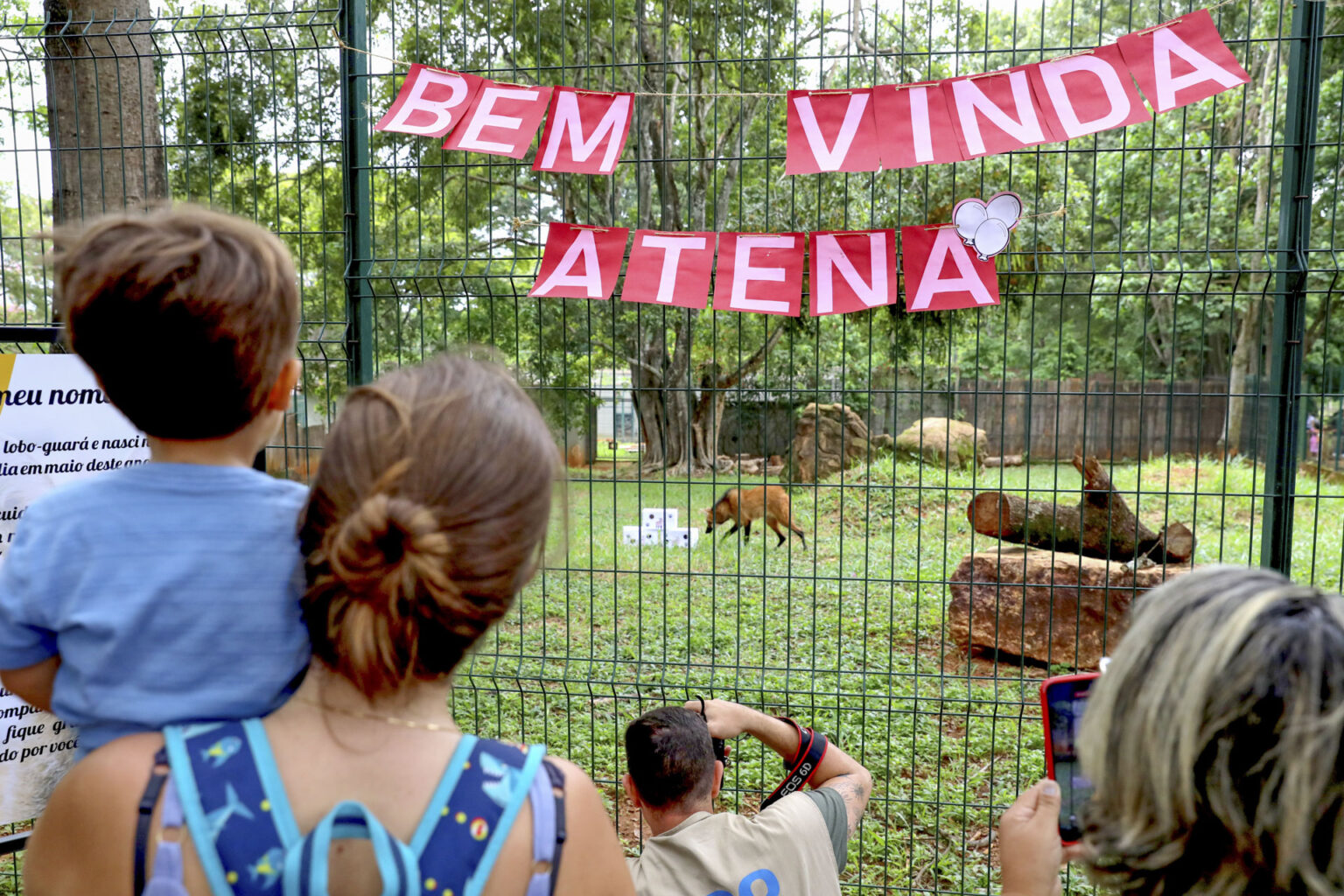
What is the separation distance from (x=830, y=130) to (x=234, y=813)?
8.80ft

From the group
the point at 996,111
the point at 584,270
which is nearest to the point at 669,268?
the point at 584,270

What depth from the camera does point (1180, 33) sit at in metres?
2.76

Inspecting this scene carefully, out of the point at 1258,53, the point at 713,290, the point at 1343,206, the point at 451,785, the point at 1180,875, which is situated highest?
the point at 1258,53

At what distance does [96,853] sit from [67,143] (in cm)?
428

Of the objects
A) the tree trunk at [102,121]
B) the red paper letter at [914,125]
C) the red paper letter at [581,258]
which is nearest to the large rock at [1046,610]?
the red paper letter at [914,125]

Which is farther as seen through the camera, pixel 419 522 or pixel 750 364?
pixel 750 364

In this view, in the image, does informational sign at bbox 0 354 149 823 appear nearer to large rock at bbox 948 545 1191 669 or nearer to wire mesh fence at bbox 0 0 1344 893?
wire mesh fence at bbox 0 0 1344 893

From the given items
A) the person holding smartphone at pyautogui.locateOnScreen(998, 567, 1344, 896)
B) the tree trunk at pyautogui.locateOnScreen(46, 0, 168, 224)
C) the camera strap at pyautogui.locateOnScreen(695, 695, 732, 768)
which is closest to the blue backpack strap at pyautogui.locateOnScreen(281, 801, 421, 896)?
the person holding smartphone at pyautogui.locateOnScreen(998, 567, 1344, 896)

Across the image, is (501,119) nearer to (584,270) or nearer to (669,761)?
(584,270)

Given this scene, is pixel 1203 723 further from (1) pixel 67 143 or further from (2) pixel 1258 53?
(2) pixel 1258 53

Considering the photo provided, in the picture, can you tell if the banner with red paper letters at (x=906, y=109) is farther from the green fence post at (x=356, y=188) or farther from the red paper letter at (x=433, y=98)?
the green fence post at (x=356, y=188)

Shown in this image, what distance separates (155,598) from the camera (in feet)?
2.92

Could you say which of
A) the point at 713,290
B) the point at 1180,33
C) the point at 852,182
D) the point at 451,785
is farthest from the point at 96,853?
the point at 852,182

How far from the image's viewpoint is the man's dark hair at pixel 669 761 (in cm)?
188
